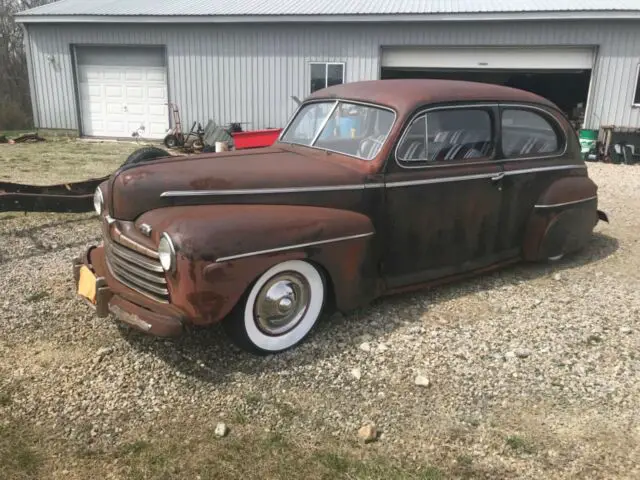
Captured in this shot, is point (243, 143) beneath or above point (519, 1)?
beneath

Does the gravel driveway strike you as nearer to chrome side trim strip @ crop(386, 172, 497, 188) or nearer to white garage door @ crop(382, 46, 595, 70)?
chrome side trim strip @ crop(386, 172, 497, 188)

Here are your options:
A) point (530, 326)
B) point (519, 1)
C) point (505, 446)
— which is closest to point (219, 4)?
point (519, 1)

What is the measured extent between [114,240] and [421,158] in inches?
90.4

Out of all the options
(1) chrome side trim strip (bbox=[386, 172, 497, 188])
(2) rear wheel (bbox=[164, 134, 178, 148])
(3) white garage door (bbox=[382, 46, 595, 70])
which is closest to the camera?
(1) chrome side trim strip (bbox=[386, 172, 497, 188])

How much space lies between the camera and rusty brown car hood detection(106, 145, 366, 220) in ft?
11.7

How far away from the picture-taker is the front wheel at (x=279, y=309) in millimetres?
3445

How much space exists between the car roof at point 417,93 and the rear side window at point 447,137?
0.11m

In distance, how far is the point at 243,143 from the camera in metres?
10.6

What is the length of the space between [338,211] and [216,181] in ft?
2.79

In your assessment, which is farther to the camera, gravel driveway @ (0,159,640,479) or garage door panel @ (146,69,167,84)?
garage door panel @ (146,69,167,84)

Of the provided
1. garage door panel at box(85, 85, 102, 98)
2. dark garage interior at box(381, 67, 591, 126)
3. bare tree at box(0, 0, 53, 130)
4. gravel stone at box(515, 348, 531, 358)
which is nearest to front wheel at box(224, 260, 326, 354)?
gravel stone at box(515, 348, 531, 358)

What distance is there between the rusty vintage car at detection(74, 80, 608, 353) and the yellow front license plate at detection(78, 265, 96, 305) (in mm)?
10

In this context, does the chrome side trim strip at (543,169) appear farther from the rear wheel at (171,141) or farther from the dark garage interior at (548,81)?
the dark garage interior at (548,81)

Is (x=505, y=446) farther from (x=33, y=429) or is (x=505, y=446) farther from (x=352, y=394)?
(x=33, y=429)
